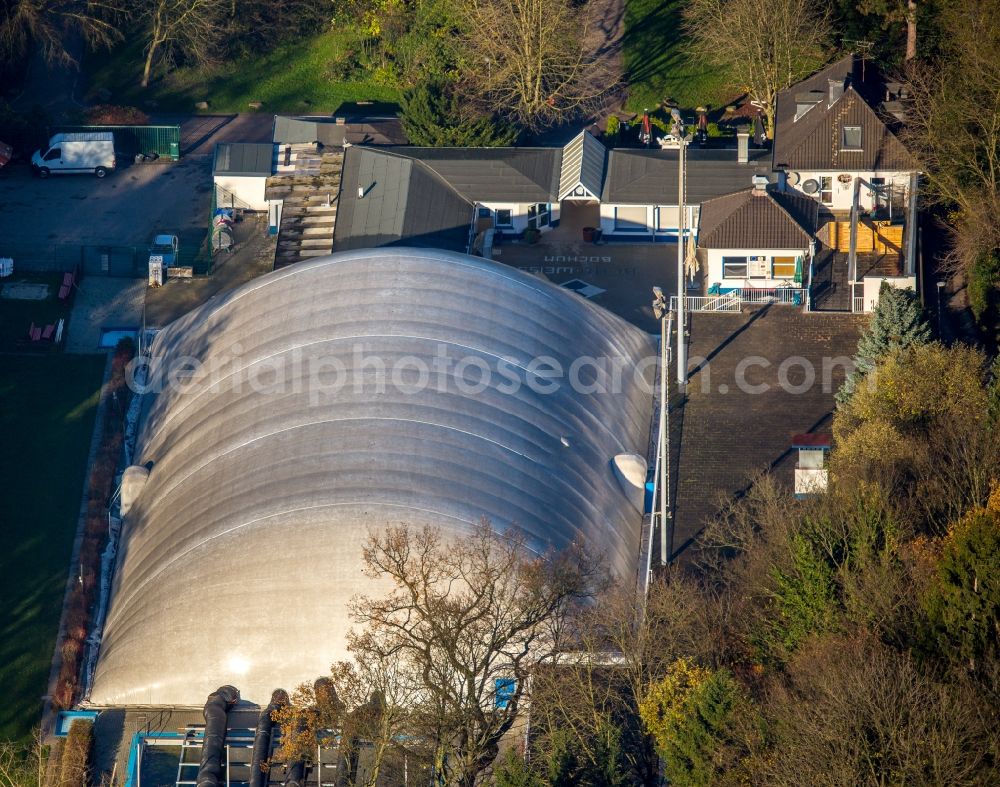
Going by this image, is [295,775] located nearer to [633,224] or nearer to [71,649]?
[71,649]

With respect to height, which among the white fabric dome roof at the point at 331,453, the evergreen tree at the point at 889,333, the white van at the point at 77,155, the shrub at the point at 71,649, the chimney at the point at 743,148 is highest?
the white van at the point at 77,155

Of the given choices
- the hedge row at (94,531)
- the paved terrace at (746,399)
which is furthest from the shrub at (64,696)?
the paved terrace at (746,399)

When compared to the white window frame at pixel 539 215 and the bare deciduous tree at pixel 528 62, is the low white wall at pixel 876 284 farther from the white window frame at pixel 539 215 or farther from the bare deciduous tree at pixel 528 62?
the bare deciduous tree at pixel 528 62

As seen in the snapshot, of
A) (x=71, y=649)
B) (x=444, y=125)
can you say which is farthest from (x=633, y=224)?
(x=71, y=649)

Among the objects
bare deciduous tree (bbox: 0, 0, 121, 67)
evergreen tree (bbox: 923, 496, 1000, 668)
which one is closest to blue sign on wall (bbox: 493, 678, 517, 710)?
evergreen tree (bbox: 923, 496, 1000, 668)

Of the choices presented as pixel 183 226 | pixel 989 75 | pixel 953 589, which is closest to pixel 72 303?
pixel 183 226
